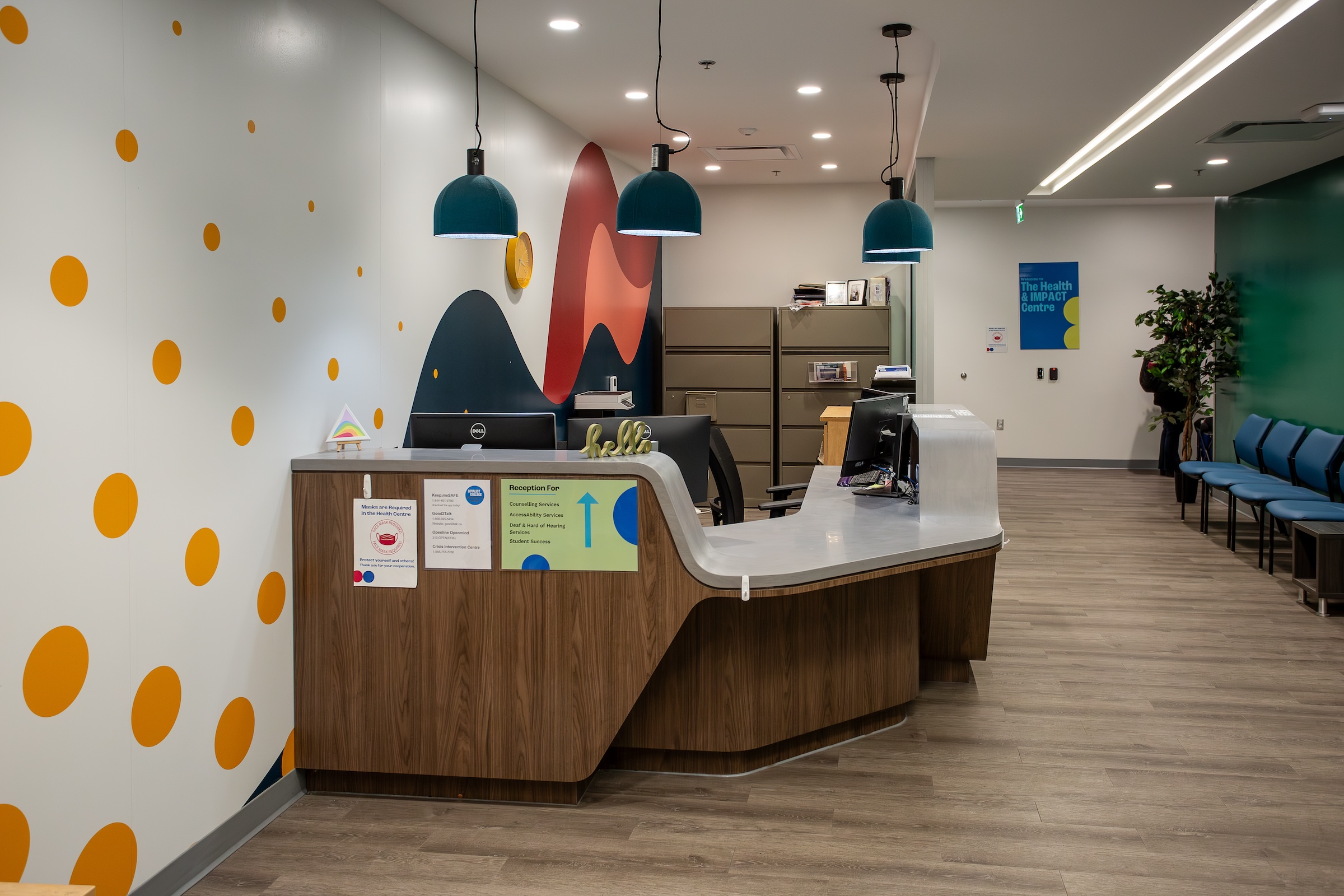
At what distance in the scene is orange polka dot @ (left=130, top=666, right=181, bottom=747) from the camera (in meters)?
2.64

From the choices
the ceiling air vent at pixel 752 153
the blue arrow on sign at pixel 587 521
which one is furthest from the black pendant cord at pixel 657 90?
the blue arrow on sign at pixel 587 521

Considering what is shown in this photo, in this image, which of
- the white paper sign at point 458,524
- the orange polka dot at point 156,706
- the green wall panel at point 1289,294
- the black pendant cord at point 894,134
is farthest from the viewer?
the green wall panel at point 1289,294

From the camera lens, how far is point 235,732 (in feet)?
9.96

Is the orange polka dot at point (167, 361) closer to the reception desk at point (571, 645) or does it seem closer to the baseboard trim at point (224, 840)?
the reception desk at point (571, 645)

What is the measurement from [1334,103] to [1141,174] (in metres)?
2.66

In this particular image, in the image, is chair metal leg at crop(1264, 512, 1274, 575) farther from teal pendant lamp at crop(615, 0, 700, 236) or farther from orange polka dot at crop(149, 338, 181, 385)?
orange polka dot at crop(149, 338, 181, 385)

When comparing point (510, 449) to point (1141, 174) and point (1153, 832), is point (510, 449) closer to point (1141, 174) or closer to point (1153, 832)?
point (1153, 832)

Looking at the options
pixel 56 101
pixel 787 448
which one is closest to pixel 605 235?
pixel 787 448

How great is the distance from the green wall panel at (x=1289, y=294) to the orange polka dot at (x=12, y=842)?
7982mm

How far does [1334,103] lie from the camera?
5684mm

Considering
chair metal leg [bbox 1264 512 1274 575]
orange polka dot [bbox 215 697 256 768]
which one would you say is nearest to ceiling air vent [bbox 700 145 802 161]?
chair metal leg [bbox 1264 512 1274 575]

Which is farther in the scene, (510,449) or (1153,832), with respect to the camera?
(510,449)

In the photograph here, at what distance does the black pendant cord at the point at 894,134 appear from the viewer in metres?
5.38

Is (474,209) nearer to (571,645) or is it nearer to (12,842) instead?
(571,645)
